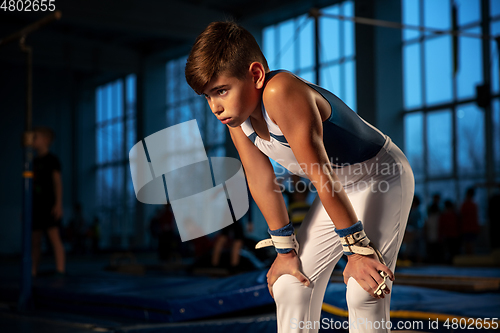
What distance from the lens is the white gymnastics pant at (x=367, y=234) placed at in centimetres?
133

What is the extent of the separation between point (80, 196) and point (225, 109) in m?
20.9

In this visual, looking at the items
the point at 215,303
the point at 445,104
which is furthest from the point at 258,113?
the point at 445,104

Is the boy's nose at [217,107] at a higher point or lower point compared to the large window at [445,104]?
lower

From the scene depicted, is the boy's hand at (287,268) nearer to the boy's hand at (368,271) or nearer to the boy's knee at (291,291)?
the boy's knee at (291,291)

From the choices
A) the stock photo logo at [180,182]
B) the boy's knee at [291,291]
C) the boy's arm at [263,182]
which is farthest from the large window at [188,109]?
the boy's knee at [291,291]

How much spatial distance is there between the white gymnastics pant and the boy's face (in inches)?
15.4

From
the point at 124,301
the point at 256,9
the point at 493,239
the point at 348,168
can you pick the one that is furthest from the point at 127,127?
the point at 348,168

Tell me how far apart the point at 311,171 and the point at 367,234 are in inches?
12.2

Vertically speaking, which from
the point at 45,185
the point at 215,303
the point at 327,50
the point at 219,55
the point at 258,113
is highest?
the point at 327,50

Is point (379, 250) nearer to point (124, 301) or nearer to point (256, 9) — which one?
point (124, 301)

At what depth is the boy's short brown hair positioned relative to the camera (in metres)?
1.21

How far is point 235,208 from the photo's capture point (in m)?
2.25

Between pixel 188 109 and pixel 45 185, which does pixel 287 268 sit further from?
pixel 188 109

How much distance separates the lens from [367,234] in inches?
53.5
